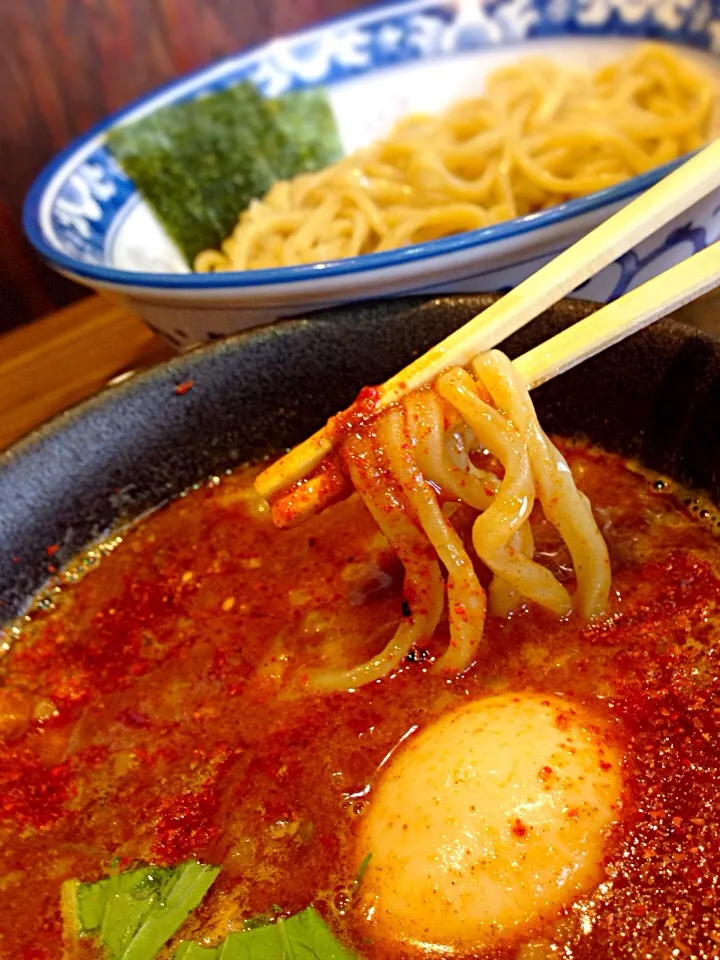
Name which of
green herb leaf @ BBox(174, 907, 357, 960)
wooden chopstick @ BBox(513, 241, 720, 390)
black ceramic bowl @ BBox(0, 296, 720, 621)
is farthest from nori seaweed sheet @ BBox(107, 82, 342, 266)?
green herb leaf @ BBox(174, 907, 357, 960)

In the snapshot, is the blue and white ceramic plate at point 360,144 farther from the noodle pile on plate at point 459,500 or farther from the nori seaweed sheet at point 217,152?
the noodle pile on plate at point 459,500

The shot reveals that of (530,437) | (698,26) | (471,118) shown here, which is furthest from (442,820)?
(698,26)

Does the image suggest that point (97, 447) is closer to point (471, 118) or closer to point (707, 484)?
point (707, 484)

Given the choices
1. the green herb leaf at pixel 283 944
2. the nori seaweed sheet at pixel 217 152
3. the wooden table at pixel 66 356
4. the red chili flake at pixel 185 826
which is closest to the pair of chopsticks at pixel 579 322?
the red chili flake at pixel 185 826

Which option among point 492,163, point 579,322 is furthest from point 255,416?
point 492,163

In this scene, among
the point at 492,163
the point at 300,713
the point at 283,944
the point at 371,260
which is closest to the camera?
the point at 283,944

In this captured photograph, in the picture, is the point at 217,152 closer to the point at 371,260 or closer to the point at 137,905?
the point at 371,260
